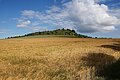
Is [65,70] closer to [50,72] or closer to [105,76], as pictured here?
[50,72]

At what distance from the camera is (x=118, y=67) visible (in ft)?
69.7

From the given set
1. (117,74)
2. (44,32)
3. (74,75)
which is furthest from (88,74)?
(44,32)

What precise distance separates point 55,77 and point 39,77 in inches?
42.8

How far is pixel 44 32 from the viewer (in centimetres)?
16388

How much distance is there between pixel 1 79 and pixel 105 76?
293 inches

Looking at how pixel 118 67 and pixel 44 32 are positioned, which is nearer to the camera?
pixel 118 67

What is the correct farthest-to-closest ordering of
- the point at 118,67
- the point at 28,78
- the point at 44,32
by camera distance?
1. the point at 44,32
2. the point at 118,67
3. the point at 28,78

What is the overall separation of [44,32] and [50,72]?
146 meters

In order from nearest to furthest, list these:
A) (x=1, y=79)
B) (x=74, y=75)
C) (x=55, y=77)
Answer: (x=1, y=79) < (x=55, y=77) < (x=74, y=75)

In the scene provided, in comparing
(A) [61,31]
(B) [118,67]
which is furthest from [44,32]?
(B) [118,67]


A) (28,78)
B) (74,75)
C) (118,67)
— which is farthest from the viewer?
(118,67)

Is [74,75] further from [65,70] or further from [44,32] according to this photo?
[44,32]

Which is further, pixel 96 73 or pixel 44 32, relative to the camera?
pixel 44 32

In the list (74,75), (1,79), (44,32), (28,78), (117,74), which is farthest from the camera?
(44,32)
